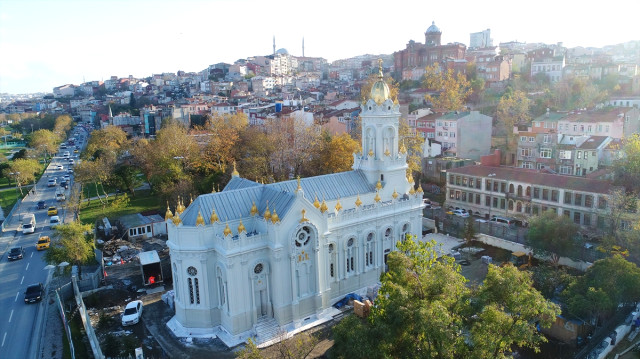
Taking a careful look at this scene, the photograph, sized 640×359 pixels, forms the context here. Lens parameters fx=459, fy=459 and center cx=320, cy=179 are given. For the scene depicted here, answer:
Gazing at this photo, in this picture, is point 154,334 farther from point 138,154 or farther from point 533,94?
point 533,94

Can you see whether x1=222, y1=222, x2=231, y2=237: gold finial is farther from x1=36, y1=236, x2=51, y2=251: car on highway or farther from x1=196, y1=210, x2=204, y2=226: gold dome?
x1=36, y1=236, x2=51, y2=251: car on highway

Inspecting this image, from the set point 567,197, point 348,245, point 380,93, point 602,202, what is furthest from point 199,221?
point 602,202

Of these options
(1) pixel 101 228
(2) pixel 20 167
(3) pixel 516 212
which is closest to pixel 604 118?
(3) pixel 516 212

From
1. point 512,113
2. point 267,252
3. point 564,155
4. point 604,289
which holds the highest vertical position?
point 512,113


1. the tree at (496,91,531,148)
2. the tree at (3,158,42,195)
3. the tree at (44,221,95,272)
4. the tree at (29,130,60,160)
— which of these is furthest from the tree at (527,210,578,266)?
the tree at (29,130,60,160)

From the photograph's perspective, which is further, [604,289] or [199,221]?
[199,221]

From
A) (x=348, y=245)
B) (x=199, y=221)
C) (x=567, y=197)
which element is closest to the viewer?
(x=199, y=221)

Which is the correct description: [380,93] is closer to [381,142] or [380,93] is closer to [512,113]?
[381,142]
